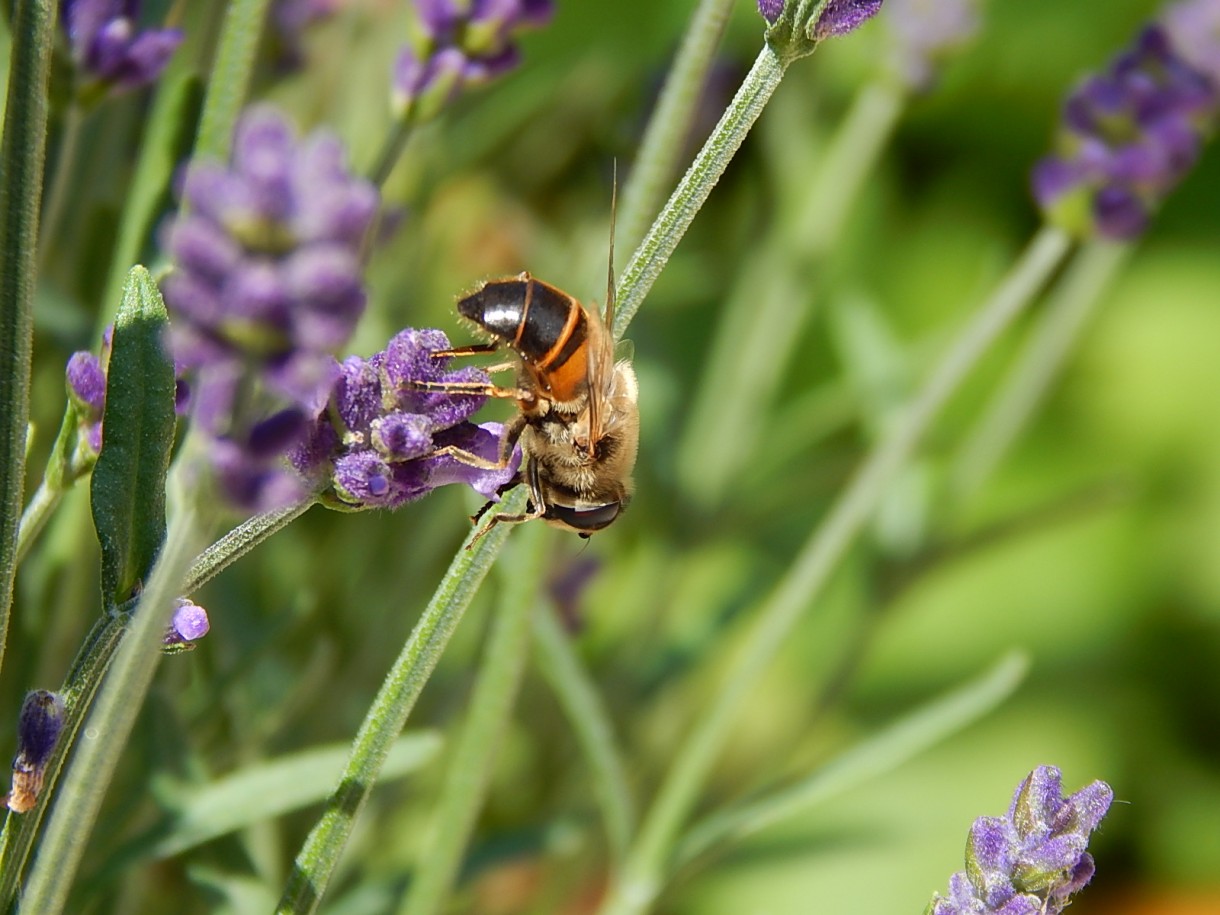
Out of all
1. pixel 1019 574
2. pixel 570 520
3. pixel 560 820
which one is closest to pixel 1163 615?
pixel 1019 574

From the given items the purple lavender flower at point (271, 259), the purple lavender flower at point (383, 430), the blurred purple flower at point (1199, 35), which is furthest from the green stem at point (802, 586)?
the purple lavender flower at point (271, 259)

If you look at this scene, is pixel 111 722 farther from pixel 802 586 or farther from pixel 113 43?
pixel 802 586

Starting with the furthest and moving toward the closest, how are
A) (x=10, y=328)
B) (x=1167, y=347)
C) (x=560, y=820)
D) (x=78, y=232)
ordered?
1. (x=1167, y=347)
2. (x=560, y=820)
3. (x=78, y=232)
4. (x=10, y=328)

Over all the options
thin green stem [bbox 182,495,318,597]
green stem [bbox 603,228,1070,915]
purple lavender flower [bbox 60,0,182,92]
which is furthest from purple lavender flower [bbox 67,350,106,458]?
green stem [bbox 603,228,1070,915]

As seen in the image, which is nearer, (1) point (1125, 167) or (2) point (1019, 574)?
(1) point (1125, 167)

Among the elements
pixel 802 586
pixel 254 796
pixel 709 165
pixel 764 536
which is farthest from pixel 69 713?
pixel 764 536

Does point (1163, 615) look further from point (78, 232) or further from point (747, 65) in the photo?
point (78, 232)
